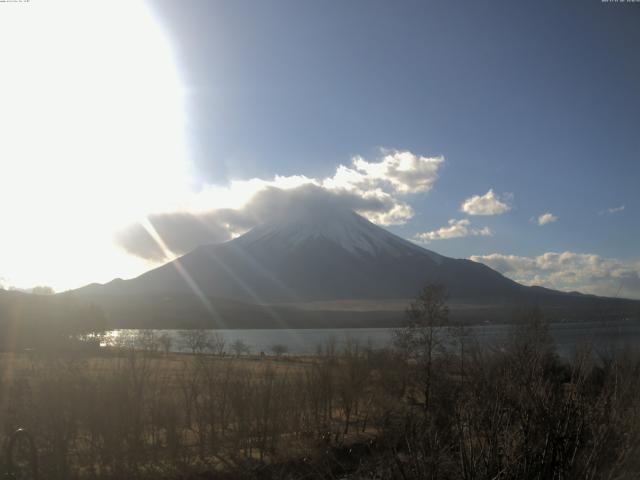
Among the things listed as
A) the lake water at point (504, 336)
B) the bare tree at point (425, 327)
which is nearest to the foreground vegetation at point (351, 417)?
the lake water at point (504, 336)

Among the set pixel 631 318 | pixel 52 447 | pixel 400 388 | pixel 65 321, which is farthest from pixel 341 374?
pixel 65 321

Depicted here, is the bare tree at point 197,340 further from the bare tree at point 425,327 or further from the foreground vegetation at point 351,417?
the foreground vegetation at point 351,417

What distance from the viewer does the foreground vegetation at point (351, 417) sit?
14.1 feet

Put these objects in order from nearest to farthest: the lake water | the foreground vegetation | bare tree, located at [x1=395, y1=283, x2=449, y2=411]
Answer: the foreground vegetation → the lake water → bare tree, located at [x1=395, y1=283, x2=449, y2=411]

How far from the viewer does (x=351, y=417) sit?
22.0 m

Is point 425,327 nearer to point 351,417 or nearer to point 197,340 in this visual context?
point 351,417

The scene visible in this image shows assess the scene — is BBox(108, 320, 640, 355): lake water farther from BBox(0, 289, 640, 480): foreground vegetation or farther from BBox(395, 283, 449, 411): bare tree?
BBox(395, 283, 449, 411): bare tree

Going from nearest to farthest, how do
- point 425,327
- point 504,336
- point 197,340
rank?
point 504,336
point 425,327
point 197,340

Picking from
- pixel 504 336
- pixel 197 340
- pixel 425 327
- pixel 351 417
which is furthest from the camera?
pixel 197 340

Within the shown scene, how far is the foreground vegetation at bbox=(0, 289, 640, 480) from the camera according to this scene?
14.1 feet

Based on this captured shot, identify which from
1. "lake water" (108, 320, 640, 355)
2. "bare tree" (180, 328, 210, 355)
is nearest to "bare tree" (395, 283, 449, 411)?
"lake water" (108, 320, 640, 355)

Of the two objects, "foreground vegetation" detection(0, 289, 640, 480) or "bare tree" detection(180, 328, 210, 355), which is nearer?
"foreground vegetation" detection(0, 289, 640, 480)

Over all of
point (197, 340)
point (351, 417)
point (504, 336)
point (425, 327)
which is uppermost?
point (504, 336)

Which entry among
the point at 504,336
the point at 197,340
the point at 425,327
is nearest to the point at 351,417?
the point at 425,327
